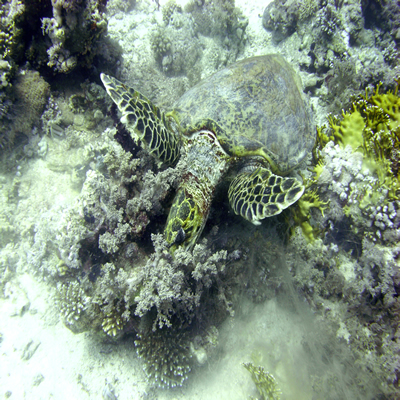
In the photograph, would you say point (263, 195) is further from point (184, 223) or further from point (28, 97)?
point (28, 97)

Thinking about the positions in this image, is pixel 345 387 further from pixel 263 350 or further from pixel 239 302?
pixel 239 302

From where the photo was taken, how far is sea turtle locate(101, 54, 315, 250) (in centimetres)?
236

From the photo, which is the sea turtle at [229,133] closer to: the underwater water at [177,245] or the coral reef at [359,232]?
the underwater water at [177,245]

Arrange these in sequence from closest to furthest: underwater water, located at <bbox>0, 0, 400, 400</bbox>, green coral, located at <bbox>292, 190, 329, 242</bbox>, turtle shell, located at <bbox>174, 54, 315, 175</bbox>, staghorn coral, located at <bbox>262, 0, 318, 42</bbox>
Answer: underwater water, located at <bbox>0, 0, 400, 400</bbox> < green coral, located at <bbox>292, 190, 329, 242</bbox> < turtle shell, located at <bbox>174, 54, 315, 175</bbox> < staghorn coral, located at <bbox>262, 0, 318, 42</bbox>

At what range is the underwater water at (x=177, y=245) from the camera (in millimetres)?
2223

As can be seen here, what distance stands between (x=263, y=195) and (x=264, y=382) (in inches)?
73.1

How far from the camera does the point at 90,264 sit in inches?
103

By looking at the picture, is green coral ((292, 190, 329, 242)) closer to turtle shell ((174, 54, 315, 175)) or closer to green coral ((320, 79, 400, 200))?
turtle shell ((174, 54, 315, 175))

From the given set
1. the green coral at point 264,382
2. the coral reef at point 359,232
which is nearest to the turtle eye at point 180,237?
the coral reef at point 359,232

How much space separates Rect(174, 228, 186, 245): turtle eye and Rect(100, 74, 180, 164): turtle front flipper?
0.99 meters

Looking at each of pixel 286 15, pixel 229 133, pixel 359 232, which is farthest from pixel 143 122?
pixel 286 15

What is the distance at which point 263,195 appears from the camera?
222 cm

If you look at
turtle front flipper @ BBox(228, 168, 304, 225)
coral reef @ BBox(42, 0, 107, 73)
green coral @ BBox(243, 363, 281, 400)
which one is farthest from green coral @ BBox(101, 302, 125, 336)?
coral reef @ BBox(42, 0, 107, 73)

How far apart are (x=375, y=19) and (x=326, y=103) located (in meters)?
2.94
